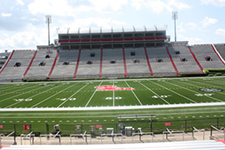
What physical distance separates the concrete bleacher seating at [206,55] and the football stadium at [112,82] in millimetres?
139

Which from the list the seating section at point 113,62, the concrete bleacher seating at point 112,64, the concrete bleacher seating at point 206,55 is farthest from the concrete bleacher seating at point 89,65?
the concrete bleacher seating at point 206,55

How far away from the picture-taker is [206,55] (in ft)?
167

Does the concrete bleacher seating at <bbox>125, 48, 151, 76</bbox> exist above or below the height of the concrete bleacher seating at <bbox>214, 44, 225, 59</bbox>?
below

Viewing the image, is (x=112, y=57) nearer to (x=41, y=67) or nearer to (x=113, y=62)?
(x=113, y=62)

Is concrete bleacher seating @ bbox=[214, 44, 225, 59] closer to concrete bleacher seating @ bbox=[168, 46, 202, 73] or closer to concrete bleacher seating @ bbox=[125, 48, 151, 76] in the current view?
concrete bleacher seating @ bbox=[168, 46, 202, 73]

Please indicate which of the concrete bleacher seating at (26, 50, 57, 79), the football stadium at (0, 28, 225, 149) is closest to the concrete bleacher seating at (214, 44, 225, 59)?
the football stadium at (0, 28, 225, 149)

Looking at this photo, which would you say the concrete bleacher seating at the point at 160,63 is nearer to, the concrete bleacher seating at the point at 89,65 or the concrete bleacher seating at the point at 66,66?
the concrete bleacher seating at the point at 89,65

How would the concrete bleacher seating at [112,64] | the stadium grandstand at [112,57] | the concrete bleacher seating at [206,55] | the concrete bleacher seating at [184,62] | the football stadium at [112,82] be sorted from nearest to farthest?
the football stadium at [112,82] < the concrete bleacher seating at [184,62] < the concrete bleacher seating at [112,64] < the stadium grandstand at [112,57] < the concrete bleacher seating at [206,55]

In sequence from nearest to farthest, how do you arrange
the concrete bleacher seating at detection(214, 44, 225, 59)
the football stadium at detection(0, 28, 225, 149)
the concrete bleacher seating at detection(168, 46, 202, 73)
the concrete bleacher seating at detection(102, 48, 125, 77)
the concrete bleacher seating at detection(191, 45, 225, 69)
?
the football stadium at detection(0, 28, 225, 149)
the concrete bleacher seating at detection(168, 46, 202, 73)
the concrete bleacher seating at detection(102, 48, 125, 77)
the concrete bleacher seating at detection(191, 45, 225, 69)
the concrete bleacher seating at detection(214, 44, 225, 59)

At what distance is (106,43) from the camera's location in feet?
182

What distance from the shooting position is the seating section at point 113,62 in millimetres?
44688

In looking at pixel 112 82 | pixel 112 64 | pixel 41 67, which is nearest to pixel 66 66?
pixel 41 67

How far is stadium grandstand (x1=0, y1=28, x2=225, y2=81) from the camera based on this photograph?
A: 44875mm

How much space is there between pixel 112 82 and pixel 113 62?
15.6m
